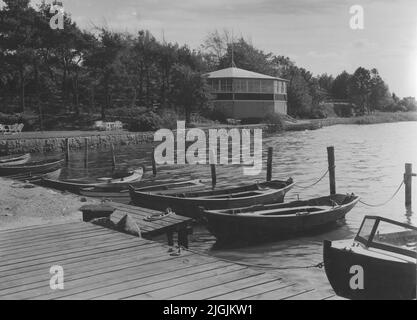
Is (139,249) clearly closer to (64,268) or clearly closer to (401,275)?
(64,268)

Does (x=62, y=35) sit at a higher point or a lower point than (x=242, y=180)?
higher

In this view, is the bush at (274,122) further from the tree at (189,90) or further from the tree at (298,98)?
the tree at (298,98)

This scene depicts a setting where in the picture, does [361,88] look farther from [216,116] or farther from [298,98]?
[216,116]

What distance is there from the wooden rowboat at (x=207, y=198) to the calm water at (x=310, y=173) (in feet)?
3.11

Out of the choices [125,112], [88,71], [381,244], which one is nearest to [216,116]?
[125,112]

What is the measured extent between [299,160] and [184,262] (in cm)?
3255

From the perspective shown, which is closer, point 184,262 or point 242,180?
point 184,262

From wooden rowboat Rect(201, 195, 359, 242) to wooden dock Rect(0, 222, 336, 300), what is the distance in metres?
5.13

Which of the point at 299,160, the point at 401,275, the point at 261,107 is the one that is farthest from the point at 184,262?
the point at 261,107

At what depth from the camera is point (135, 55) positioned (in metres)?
67.1

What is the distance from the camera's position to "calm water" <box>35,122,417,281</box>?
1439 centimetres

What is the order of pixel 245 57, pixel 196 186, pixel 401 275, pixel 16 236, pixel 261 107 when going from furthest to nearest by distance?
pixel 245 57 < pixel 261 107 < pixel 196 186 < pixel 16 236 < pixel 401 275

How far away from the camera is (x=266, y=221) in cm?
1477

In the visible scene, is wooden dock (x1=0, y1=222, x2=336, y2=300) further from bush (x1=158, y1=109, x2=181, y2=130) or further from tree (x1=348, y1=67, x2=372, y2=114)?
tree (x1=348, y1=67, x2=372, y2=114)
